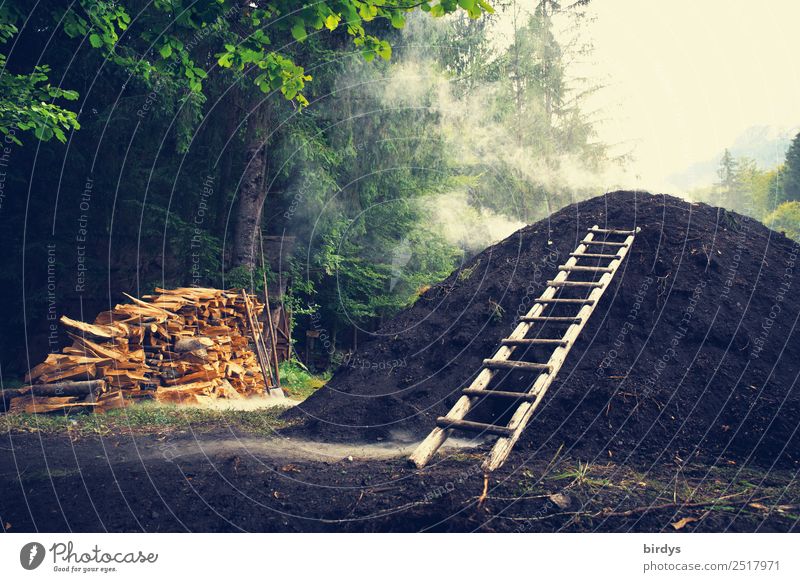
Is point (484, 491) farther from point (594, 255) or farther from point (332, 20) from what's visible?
point (594, 255)

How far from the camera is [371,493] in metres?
5.62

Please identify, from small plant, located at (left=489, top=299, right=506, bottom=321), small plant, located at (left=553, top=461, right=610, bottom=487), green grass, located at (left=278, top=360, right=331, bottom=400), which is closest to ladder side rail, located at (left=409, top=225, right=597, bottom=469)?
small plant, located at (left=489, top=299, right=506, bottom=321)

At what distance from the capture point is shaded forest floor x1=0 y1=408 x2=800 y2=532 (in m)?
5.06

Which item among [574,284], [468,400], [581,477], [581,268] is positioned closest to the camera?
[581,477]

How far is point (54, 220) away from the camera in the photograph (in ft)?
44.5

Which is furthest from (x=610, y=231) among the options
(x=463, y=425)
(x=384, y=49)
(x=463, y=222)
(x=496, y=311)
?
(x=463, y=222)

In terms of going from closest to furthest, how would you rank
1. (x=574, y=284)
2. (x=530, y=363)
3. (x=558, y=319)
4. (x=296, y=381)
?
(x=530, y=363)
(x=558, y=319)
(x=574, y=284)
(x=296, y=381)

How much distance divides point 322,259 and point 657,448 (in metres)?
11.3

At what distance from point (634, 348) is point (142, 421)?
7.58 metres

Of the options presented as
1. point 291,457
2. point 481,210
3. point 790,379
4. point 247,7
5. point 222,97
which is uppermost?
Answer: point 247,7

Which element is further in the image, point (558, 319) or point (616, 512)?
point (558, 319)

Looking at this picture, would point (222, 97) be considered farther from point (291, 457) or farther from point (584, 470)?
point (584, 470)

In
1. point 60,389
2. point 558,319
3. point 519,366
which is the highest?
A: point 558,319
